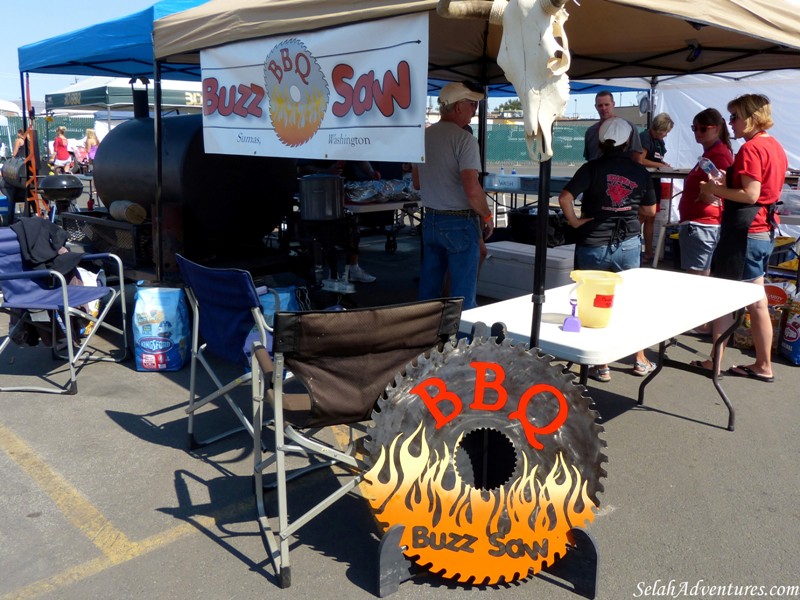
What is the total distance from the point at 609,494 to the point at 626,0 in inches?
88.7

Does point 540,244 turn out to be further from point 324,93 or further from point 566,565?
point 324,93

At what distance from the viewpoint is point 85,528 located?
2980 millimetres

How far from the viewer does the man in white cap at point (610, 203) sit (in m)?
4.27

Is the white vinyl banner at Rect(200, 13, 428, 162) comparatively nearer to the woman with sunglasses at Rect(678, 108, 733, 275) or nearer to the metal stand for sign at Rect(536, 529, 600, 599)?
the metal stand for sign at Rect(536, 529, 600, 599)

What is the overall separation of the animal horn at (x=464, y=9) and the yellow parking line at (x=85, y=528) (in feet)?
7.56

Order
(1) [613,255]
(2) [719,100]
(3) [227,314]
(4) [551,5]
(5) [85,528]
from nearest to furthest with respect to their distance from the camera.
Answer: (4) [551,5]
(5) [85,528]
(3) [227,314]
(1) [613,255]
(2) [719,100]

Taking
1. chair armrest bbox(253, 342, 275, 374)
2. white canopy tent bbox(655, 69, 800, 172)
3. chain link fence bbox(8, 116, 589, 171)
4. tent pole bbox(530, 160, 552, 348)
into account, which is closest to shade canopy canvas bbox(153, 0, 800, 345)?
tent pole bbox(530, 160, 552, 348)

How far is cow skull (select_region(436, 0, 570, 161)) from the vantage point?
7.47 feet

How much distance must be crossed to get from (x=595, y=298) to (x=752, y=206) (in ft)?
7.82

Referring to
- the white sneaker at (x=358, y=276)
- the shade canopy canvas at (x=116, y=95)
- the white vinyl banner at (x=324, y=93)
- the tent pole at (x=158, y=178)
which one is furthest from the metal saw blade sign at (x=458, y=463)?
the shade canopy canvas at (x=116, y=95)

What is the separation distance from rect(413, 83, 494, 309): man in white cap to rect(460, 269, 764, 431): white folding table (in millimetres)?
1022

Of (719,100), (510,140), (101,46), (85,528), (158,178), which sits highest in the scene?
(510,140)

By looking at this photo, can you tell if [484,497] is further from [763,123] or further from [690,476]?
[763,123]

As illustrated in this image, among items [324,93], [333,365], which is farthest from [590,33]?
[333,365]
